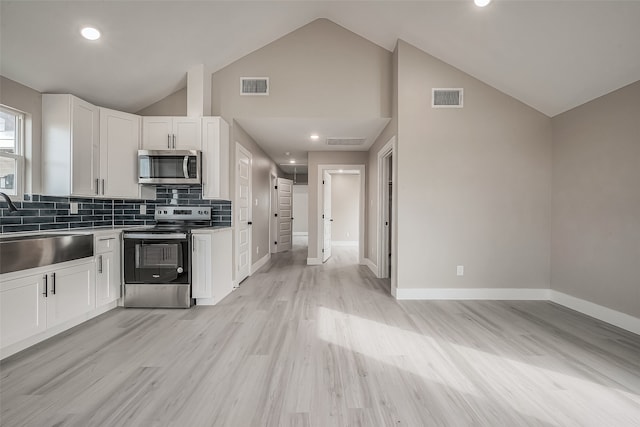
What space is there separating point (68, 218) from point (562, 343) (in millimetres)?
5174

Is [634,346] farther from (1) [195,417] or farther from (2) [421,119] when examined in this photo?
(1) [195,417]

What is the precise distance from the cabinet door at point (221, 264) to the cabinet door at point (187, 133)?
1.20 meters

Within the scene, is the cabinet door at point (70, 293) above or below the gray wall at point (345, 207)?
below

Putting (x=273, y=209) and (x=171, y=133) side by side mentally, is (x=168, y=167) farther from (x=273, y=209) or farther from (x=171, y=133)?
(x=273, y=209)

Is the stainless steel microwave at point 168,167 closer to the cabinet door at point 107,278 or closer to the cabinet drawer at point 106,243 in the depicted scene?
the cabinet drawer at point 106,243

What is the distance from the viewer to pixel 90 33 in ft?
8.27

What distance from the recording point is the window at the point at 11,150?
2535mm

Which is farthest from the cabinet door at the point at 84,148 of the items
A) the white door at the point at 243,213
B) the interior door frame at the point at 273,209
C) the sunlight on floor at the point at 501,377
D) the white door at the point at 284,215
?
the white door at the point at 284,215

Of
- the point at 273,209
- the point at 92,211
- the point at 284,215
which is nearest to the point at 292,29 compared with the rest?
the point at 92,211

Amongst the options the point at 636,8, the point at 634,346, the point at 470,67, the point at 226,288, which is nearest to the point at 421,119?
the point at 470,67

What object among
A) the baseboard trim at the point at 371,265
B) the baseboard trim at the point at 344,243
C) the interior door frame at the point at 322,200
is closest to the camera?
the baseboard trim at the point at 371,265

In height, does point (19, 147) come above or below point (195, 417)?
above

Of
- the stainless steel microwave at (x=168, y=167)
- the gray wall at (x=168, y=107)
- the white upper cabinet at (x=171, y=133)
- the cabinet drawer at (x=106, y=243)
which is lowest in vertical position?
the cabinet drawer at (x=106, y=243)

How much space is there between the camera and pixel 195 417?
1.46m
